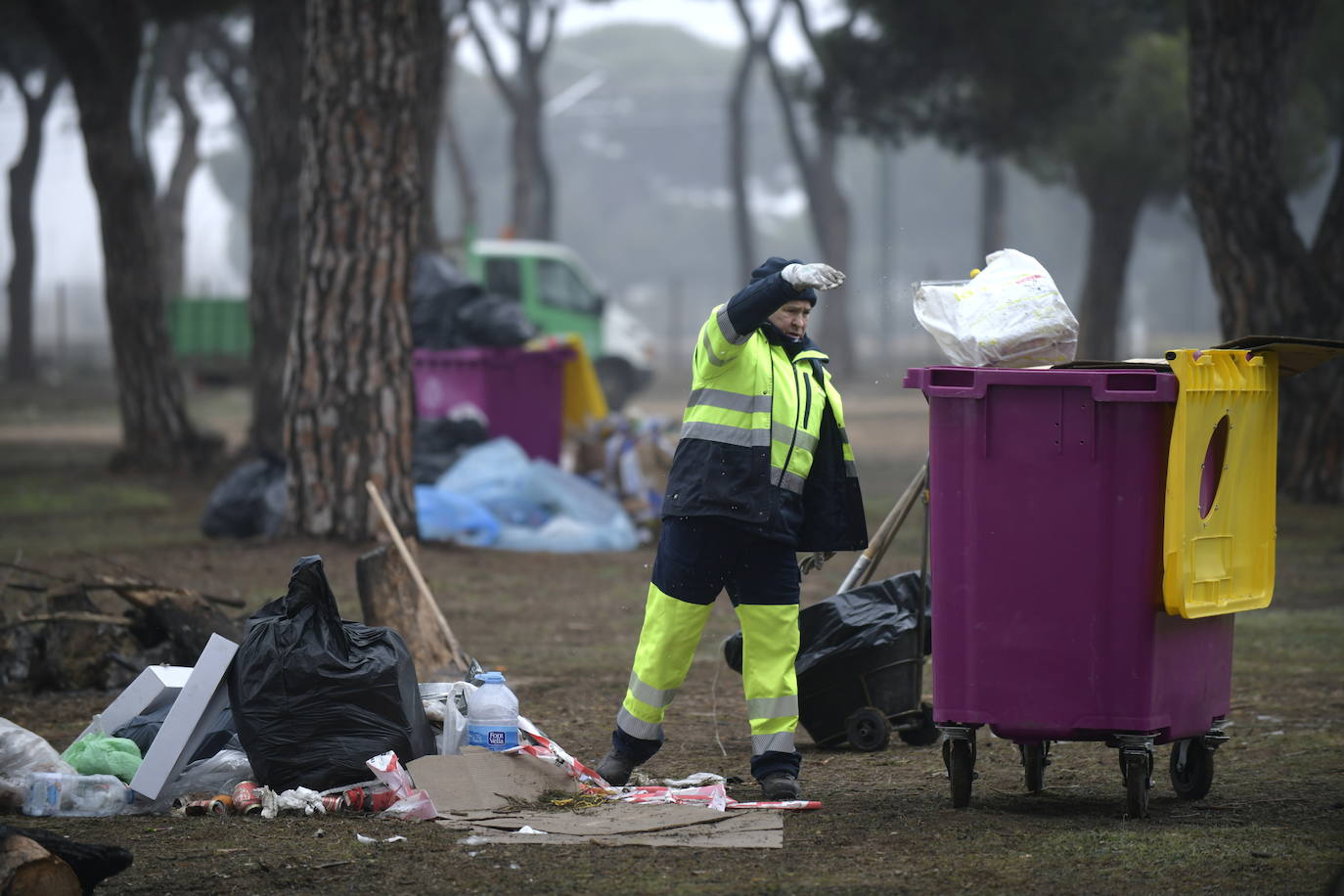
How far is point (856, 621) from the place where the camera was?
5688 mm

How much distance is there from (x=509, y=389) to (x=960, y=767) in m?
8.65

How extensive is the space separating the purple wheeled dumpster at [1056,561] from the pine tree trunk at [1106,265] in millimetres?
17365

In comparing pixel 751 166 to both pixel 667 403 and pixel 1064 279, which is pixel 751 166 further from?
pixel 667 403

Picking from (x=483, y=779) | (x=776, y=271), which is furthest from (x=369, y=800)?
(x=776, y=271)

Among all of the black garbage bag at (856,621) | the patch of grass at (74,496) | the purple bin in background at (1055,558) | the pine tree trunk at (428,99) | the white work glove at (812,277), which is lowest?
the patch of grass at (74,496)

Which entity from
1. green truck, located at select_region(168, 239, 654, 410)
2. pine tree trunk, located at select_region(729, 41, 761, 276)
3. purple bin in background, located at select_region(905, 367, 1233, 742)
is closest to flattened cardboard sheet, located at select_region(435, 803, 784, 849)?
purple bin in background, located at select_region(905, 367, 1233, 742)

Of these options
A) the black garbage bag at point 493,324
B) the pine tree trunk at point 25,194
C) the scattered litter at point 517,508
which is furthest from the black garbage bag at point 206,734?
the pine tree trunk at point 25,194

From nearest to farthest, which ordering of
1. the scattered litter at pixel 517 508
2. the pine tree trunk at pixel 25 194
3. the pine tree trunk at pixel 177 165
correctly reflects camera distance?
the scattered litter at pixel 517 508, the pine tree trunk at pixel 25 194, the pine tree trunk at pixel 177 165

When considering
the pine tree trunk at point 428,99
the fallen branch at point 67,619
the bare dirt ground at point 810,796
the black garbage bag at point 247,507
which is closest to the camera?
the bare dirt ground at point 810,796

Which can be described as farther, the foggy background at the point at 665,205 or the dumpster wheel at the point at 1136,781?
the foggy background at the point at 665,205

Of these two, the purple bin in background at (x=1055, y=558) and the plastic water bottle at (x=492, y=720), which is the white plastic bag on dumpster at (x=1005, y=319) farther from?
the plastic water bottle at (x=492, y=720)

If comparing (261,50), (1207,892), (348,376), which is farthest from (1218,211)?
(1207,892)

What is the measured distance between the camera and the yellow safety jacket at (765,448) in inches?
193

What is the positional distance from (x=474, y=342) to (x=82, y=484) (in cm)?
373
